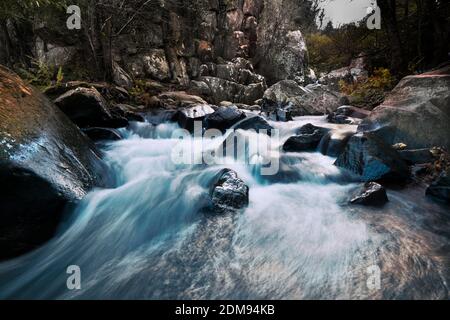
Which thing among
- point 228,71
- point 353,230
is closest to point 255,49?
point 228,71

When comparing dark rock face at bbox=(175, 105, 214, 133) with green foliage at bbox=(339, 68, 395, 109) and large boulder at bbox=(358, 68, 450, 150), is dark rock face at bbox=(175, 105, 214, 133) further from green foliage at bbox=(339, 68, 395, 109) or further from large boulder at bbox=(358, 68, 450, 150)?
green foliage at bbox=(339, 68, 395, 109)

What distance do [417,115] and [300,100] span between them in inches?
226

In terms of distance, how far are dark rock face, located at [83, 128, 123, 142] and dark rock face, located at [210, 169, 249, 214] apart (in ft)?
12.0

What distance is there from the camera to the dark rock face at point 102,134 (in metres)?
6.38

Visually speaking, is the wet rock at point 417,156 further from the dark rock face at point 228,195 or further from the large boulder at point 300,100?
the large boulder at point 300,100

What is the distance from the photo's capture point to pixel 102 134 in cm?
648

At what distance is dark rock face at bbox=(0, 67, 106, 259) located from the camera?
2785mm

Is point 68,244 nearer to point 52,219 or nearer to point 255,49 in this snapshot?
point 52,219

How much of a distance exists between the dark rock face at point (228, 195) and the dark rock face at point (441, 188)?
94.3 inches

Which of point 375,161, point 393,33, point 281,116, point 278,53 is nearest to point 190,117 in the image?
point 281,116

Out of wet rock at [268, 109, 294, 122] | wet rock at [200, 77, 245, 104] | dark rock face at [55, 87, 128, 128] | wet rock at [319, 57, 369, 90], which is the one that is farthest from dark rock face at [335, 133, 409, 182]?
wet rock at [200, 77, 245, 104]

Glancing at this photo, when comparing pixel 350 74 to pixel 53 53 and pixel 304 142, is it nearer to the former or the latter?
pixel 304 142
